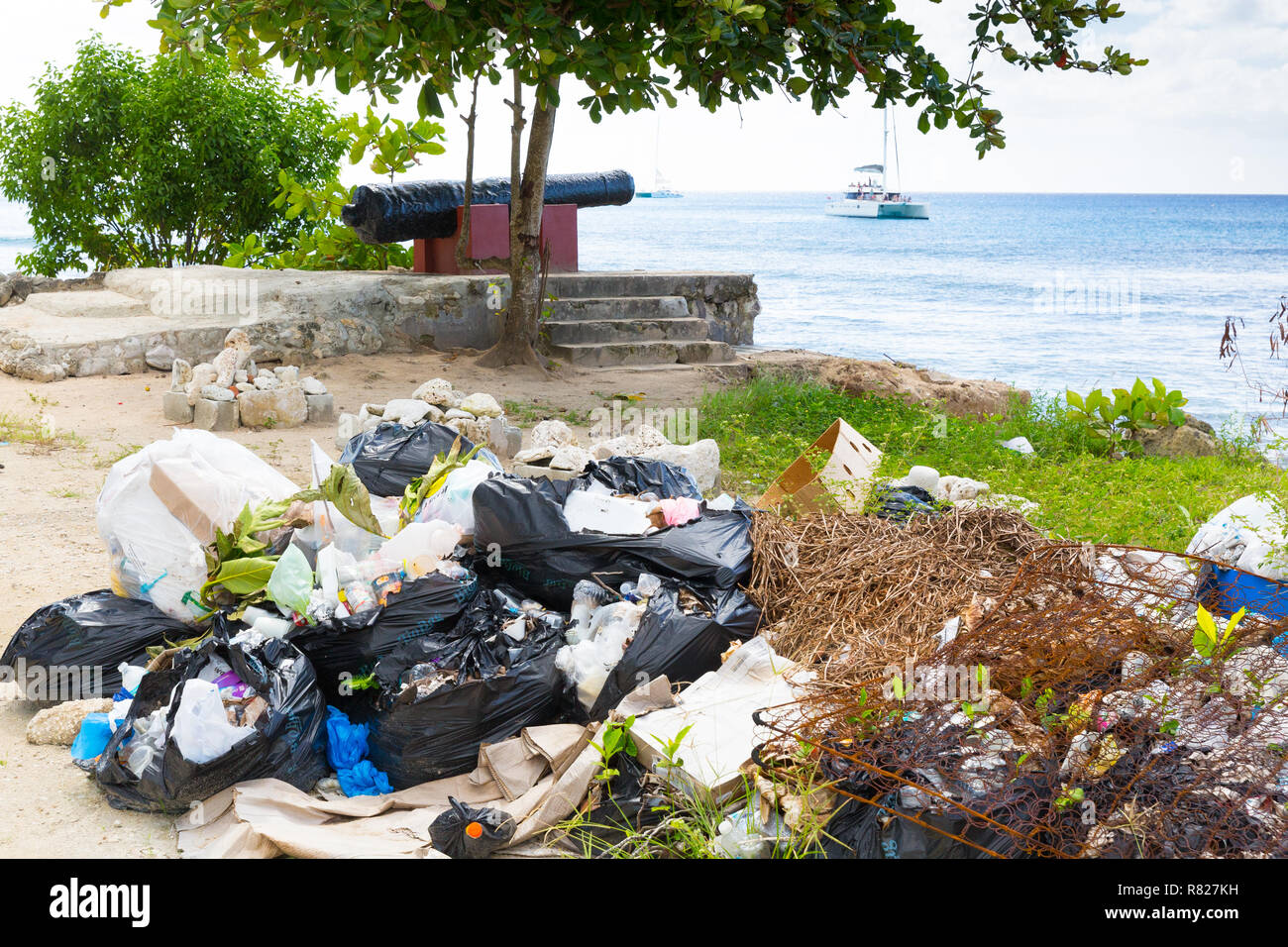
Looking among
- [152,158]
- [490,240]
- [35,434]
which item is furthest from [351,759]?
Result: [152,158]

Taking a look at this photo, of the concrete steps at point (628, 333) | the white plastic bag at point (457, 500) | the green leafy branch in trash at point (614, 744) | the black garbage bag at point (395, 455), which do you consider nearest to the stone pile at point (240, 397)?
the black garbage bag at point (395, 455)

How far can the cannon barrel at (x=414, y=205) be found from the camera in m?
10.1

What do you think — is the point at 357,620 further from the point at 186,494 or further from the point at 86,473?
the point at 86,473

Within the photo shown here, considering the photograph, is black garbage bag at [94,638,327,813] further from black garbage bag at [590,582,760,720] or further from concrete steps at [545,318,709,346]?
concrete steps at [545,318,709,346]

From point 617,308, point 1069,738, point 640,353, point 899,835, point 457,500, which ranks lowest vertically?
point 899,835

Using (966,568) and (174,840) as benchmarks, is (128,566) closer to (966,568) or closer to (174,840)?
(174,840)

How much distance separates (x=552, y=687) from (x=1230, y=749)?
5.88 ft

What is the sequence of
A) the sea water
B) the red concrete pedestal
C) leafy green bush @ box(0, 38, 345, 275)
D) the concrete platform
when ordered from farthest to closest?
1. the sea water
2. leafy green bush @ box(0, 38, 345, 275)
3. the red concrete pedestal
4. the concrete platform

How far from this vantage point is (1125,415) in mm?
6949

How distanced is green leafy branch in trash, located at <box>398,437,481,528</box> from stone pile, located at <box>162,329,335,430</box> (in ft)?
10.9

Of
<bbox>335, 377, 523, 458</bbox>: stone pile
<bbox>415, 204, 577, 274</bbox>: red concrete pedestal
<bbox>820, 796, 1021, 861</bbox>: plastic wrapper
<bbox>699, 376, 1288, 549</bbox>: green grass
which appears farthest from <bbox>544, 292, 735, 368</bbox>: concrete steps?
<bbox>820, 796, 1021, 861</bbox>: plastic wrapper

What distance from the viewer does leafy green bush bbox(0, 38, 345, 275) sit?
12.3 meters

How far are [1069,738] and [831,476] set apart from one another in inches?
91.0

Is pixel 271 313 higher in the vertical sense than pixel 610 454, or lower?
higher
